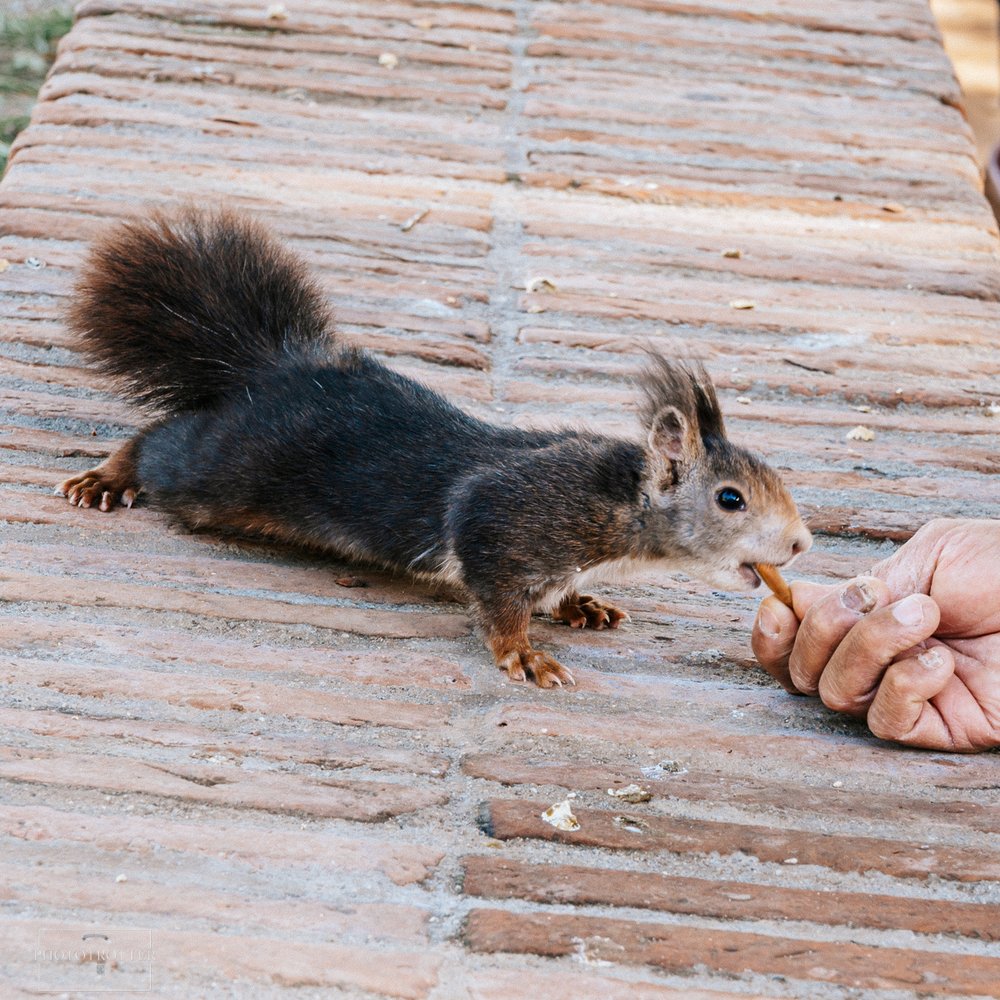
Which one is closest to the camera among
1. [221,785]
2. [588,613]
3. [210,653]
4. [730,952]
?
[730,952]

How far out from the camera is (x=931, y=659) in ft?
8.42

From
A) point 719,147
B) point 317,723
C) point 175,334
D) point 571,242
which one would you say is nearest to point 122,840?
point 317,723

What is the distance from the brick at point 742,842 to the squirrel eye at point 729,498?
0.99 meters

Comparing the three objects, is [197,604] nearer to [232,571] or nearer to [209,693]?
[232,571]

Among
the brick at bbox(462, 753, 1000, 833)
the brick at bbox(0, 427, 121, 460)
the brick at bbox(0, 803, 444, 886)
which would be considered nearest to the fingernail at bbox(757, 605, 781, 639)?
the brick at bbox(462, 753, 1000, 833)

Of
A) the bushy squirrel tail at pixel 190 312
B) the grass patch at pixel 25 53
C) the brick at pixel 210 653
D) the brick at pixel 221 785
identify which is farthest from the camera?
the grass patch at pixel 25 53

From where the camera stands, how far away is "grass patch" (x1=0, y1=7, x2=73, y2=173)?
22.0 feet

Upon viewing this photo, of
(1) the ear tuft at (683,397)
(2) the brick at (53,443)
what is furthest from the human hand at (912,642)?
(2) the brick at (53,443)

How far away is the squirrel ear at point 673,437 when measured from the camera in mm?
3127

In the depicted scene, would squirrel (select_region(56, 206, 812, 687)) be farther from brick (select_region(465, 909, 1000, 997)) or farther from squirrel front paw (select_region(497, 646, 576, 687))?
brick (select_region(465, 909, 1000, 997))

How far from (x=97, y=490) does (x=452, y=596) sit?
873mm

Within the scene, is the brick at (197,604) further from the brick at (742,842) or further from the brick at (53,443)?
the brick at (742,842)

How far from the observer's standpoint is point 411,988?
183 cm

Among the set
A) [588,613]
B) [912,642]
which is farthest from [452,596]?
[912,642]
